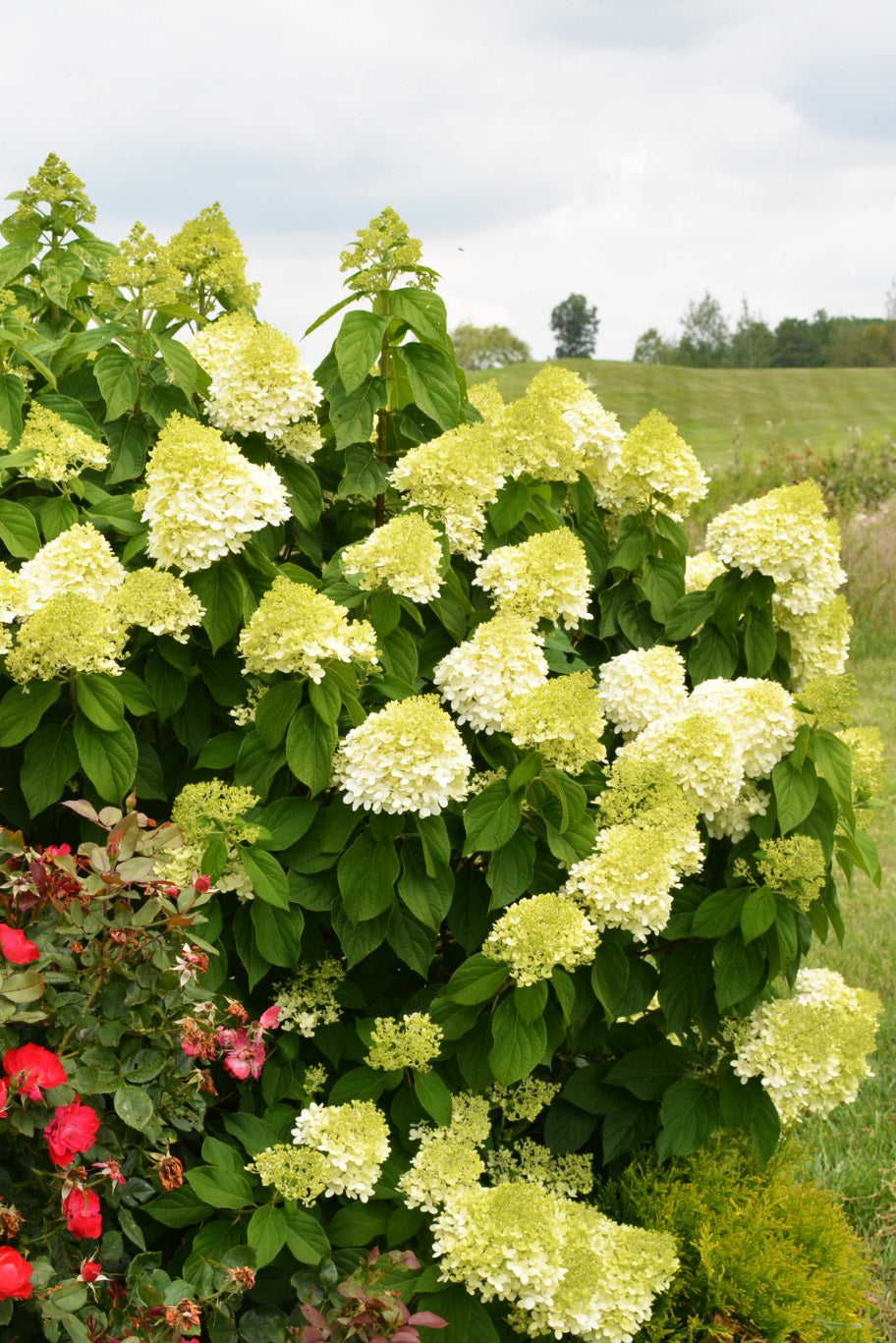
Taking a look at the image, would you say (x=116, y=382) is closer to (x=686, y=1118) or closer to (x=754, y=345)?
(x=686, y=1118)

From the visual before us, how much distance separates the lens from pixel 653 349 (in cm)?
7100

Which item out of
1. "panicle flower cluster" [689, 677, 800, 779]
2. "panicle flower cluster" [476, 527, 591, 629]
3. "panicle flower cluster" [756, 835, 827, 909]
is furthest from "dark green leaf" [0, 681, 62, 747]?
"panicle flower cluster" [756, 835, 827, 909]

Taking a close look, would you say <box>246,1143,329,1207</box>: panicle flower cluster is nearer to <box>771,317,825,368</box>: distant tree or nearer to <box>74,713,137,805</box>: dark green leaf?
<box>74,713,137,805</box>: dark green leaf

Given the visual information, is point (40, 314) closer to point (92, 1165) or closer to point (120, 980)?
point (120, 980)

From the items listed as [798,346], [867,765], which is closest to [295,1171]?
[867,765]

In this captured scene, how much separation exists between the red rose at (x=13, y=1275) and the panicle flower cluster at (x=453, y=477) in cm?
177

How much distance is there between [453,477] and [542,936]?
3.75 ft

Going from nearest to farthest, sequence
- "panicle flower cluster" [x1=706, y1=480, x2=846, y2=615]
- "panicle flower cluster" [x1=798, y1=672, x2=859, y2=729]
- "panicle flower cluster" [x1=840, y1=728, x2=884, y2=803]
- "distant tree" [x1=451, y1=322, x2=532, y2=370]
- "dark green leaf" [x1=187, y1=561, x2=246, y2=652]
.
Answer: "dark green leaf" [x1=187, y1=561, x2=246, y2=652] < "panicle flower cluster" [x1=798, y1=672, x2=859, y2=729] < "panicle flower cluster" [x1=706, y1=480, x2=846, y2=615] < "panicle flower cluster" [x1=840, y1=728, x2=884, y2=803] < "distant tree" [x1=451, y1=322, x2=532, y2=370]

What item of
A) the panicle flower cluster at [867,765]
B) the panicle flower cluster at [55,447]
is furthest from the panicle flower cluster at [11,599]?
the panicle flower cluster at [867,765]

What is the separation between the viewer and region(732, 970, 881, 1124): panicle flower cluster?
9.43ft

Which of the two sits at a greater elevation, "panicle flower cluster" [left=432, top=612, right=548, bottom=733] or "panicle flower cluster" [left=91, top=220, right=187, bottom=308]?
"panicle flower cluster" [left=91, top=220, right=187, bottom=308]

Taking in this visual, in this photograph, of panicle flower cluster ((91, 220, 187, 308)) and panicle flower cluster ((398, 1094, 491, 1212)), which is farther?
panicle flower cluster ((91, 220, 187, 308))

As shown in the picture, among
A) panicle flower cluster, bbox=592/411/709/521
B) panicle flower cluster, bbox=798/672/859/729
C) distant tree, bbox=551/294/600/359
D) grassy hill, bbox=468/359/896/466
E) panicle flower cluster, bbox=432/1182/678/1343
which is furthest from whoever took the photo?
distant tree, bbox=551/294/600/359

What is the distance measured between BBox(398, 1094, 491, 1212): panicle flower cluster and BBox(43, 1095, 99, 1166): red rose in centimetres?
74
